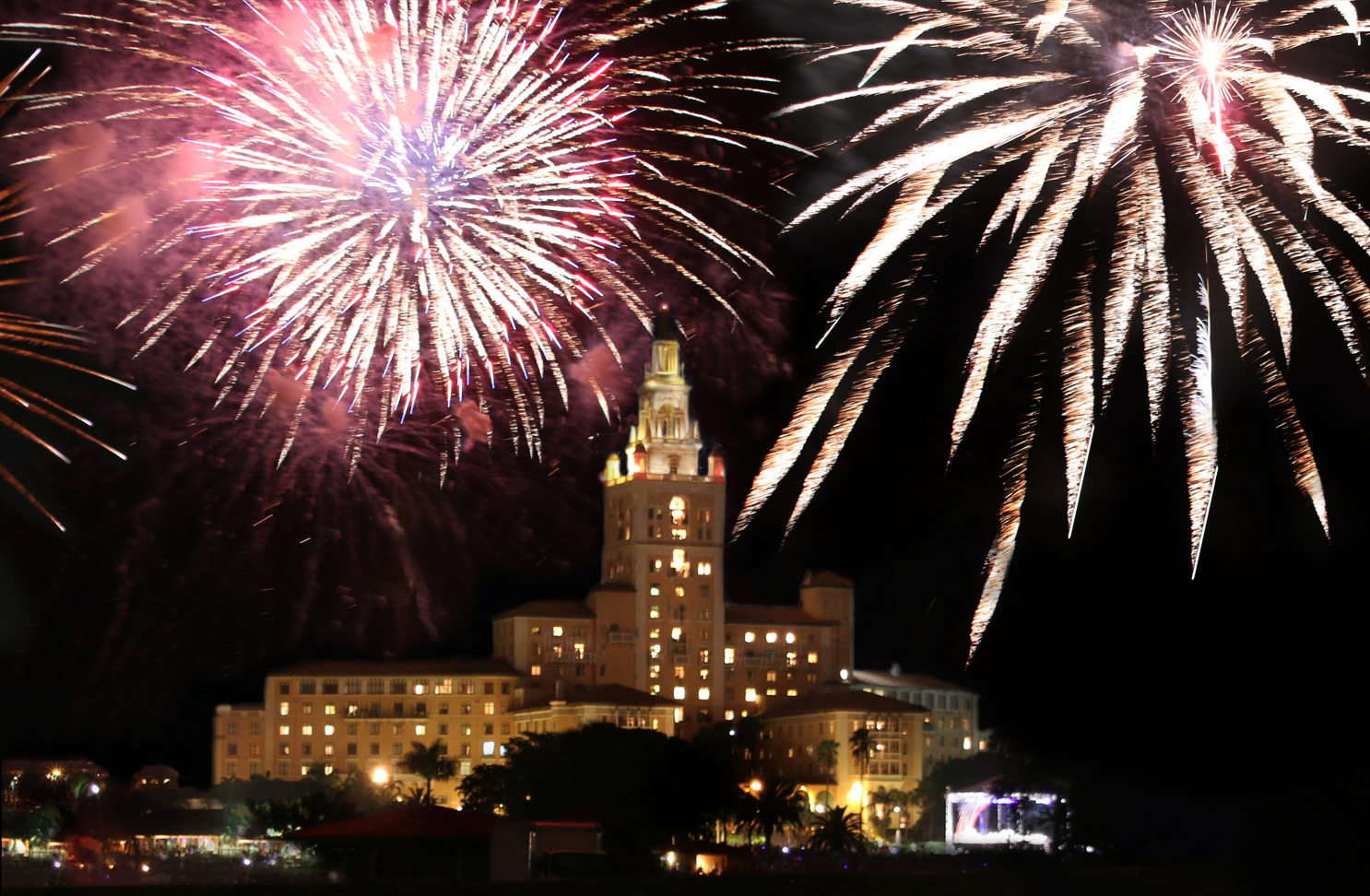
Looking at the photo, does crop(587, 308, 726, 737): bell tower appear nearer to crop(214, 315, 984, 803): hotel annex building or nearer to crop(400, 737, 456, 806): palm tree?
crop(214, 315, 984, 803): hotel annex building

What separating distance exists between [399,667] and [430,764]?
1342 cm

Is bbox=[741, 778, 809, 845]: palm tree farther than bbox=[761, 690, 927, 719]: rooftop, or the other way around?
bbox=[761, 690, 927, 719]: rooftop

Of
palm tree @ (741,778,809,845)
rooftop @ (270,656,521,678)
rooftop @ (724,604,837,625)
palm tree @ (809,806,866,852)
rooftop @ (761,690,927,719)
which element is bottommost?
palm tree @ (809,806,866,852)

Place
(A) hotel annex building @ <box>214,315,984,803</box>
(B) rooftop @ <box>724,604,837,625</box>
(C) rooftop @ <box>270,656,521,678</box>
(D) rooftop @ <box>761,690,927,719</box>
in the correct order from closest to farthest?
(D) rooftop @ <box>761,690,927,719</box> → (A) hotel annex building @ <box>214,315,984,803</box> → (C) rooftop @ <box>270,656,521,678</box> → (B) rooftop @ <box>724,604,837,625</box>

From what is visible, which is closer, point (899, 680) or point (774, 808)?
point (774, 808)

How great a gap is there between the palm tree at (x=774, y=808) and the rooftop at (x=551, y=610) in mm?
34780

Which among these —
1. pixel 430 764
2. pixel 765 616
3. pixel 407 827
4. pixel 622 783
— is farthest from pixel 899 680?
pixel 407 827

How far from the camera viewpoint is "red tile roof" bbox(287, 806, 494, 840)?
206 feet

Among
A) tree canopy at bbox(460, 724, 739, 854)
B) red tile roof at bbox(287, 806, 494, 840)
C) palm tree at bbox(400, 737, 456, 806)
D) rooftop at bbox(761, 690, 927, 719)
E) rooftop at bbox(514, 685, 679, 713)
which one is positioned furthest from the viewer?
rooftop at bbox(761, 690, 927, 719)

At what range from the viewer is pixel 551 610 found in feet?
546

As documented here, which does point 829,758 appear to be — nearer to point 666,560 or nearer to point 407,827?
point 666,560

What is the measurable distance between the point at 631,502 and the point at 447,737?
28.3 metres

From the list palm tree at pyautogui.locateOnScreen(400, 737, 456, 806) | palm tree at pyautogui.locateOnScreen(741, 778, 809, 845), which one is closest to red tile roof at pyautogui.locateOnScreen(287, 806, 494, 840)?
palm tree at pyautogui.locateOnScreen(741, 778, 809, 845)

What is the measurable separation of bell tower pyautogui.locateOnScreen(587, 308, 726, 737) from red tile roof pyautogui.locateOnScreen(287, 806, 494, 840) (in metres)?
99.1
